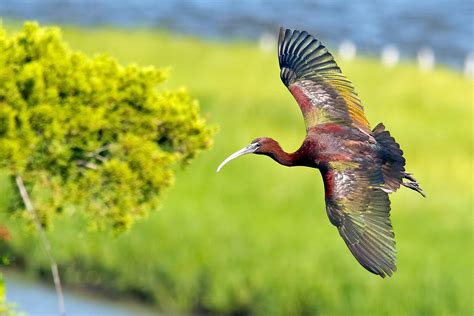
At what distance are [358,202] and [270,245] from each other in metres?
10.4

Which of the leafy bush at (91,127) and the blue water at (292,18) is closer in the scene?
the leafy bush at (91,127)

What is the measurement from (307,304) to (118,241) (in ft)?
10.8

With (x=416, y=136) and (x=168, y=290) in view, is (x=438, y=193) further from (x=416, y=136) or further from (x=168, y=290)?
(x=168, y=290)

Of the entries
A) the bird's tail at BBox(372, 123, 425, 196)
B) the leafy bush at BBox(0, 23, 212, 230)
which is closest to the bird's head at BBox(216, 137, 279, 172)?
the bird's tail at BBox(372, 123, 425, 196)

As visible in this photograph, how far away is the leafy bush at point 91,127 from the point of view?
416 inches

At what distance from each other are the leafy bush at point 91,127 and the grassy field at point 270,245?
19.6 feet

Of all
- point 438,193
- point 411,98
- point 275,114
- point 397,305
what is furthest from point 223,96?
point 397,305

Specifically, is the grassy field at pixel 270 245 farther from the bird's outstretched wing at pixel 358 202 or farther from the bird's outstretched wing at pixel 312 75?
the bird's outstretched wing at pixel 358 202

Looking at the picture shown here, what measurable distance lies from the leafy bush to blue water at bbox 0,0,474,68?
35656 millimetres

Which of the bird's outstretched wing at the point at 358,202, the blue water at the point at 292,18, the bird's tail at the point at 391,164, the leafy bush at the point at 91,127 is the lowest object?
the bird's outstretched wing at the point at 358,202

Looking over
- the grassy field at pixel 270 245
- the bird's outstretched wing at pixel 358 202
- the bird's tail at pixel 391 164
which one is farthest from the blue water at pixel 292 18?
the bird's outstretched wing at pixel 358 202

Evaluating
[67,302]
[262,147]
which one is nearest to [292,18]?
[67,302]

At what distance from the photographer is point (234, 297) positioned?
1858cm

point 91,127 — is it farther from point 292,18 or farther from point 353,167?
point 292,18
